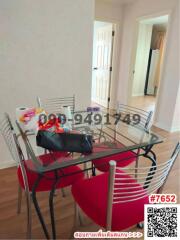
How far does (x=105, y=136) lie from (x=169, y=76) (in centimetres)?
232

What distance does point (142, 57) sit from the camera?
6223 mm

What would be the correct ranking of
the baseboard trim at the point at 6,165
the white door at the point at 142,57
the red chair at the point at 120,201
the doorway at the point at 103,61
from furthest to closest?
the white door at the point at 142,57 < the doorway at the point at 103,61 < the baseboard trim at the point at 6,165 < the red chair at the point at 120,201

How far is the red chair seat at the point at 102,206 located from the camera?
98 cm

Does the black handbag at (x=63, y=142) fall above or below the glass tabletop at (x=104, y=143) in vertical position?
above

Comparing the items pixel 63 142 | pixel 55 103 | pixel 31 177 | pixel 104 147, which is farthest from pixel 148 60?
pixel 31 177

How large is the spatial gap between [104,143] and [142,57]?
558cm

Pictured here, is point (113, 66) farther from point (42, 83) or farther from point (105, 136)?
point (105, 136)

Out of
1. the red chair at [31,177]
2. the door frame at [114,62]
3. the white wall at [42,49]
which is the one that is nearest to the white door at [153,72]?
the door frame at [114,62]

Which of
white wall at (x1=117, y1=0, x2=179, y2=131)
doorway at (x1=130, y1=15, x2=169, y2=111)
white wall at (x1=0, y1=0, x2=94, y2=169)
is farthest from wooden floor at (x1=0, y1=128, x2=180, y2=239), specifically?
doorway at (x1=130, y1=15, x2=169, y2=111)

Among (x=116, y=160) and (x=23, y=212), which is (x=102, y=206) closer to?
(x=116, y=160)

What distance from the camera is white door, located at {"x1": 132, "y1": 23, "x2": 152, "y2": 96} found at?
5906mm

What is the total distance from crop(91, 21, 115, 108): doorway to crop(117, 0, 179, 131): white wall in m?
0.31

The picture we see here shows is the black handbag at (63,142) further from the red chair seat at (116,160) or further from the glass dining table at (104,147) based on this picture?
the red chair seat at (116,160)

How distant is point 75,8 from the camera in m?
2.11
